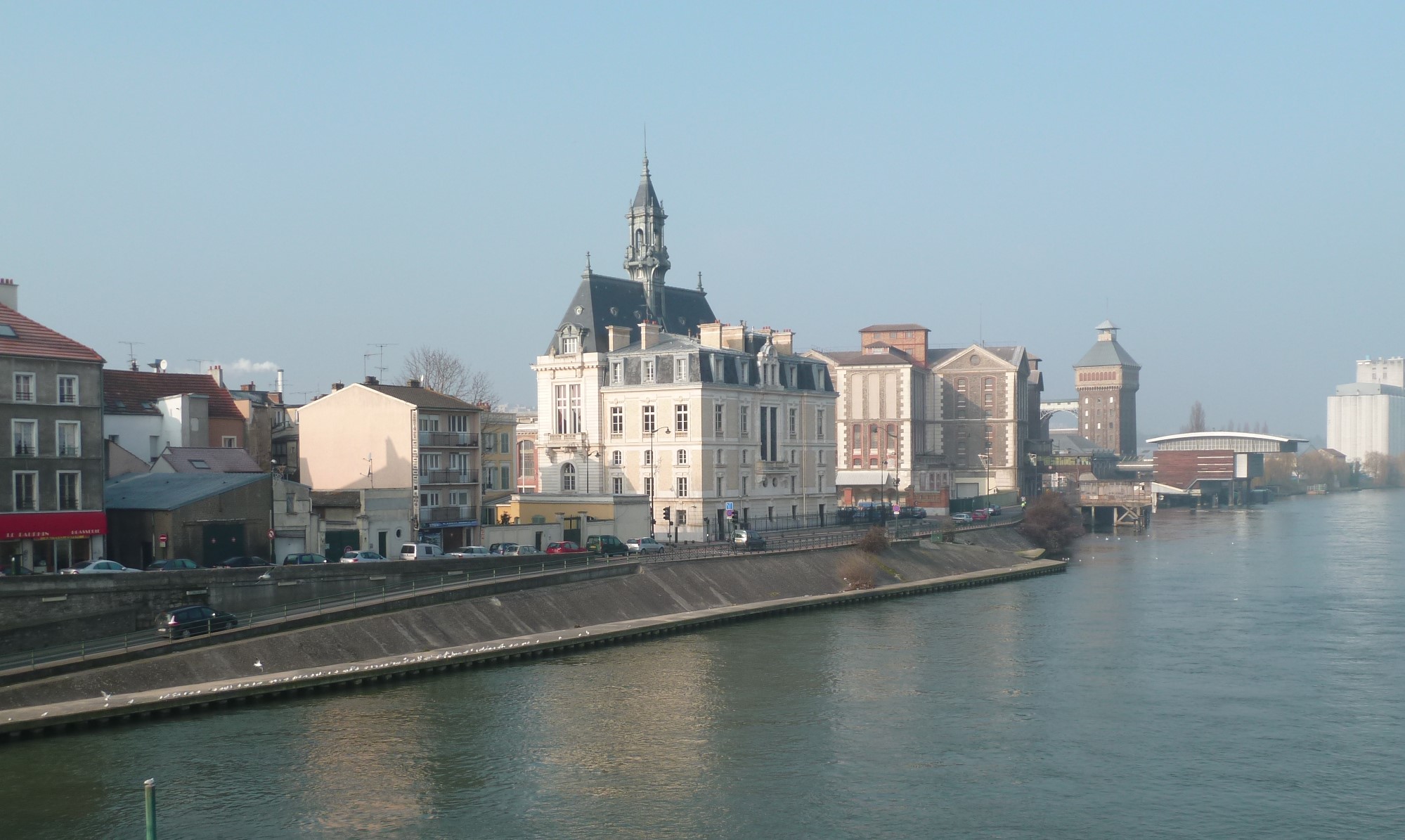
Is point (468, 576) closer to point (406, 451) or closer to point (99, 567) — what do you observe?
point (406, 451)

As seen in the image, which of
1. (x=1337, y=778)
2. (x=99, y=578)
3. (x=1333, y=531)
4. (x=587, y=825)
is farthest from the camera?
(x=1333, y=531)

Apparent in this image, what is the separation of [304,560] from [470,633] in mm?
7968

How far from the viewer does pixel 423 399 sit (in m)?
67.3

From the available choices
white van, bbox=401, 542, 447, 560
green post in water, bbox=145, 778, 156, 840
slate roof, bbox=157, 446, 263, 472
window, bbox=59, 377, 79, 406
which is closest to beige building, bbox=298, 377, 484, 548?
slate roof, bbox=157, 446, 263, 472

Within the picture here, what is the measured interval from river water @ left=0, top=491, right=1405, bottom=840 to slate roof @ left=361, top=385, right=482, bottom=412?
19.2 metres

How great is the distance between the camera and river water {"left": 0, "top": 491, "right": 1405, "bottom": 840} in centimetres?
3077

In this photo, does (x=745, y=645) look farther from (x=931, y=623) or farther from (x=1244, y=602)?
(x=1244, y=602)

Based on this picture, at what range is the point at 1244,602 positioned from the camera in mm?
66188

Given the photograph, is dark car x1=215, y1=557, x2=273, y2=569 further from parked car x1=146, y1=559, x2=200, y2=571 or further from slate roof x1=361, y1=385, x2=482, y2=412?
slate roof x1=361, y1=385, x2=482, y2=412

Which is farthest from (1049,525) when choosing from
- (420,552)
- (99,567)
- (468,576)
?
(99,567)

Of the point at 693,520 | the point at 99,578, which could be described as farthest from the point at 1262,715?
the point at 693,520

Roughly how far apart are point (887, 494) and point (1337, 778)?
87004 millimetres

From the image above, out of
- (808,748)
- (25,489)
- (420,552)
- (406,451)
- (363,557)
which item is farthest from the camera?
(406,451)

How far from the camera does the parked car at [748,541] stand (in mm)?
72938
